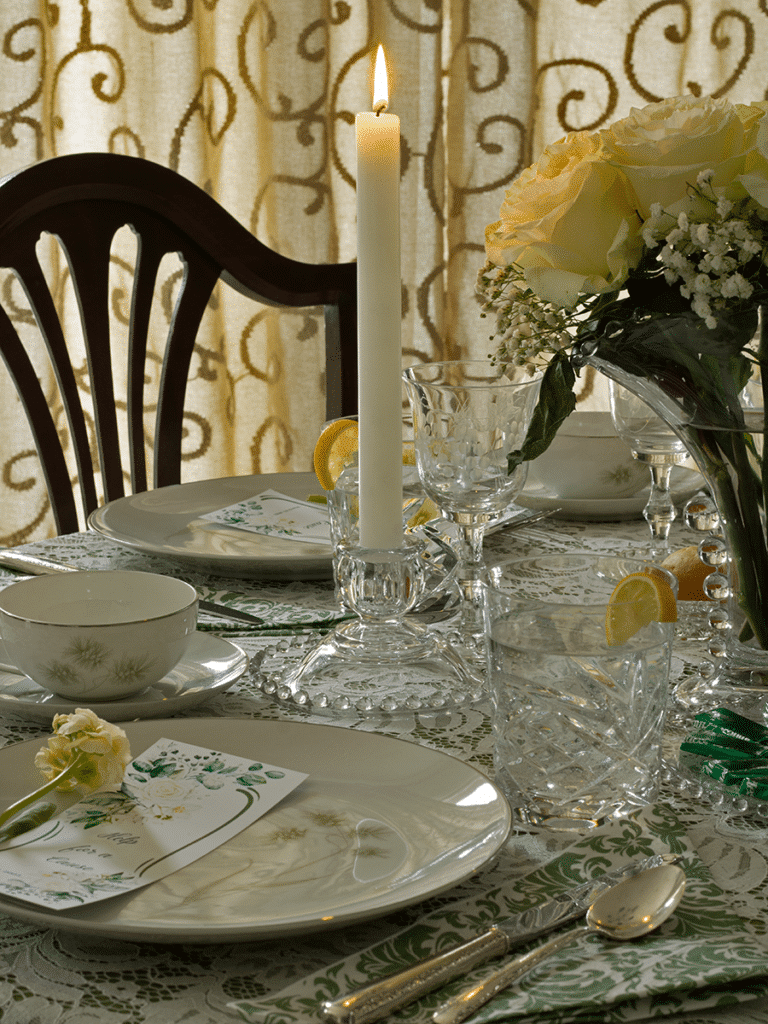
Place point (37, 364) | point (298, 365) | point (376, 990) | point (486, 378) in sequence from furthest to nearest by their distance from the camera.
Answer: point (298, 365)
point (37, 364)
point (486, 378)
point (376, 990)

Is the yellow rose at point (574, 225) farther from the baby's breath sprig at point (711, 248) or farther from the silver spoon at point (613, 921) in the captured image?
the silver spoon at point (613, 921)

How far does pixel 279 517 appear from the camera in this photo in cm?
108

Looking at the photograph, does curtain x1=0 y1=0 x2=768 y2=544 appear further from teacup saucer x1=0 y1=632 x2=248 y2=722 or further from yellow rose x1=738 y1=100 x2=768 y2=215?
yellow rose x1=738 y1=100 x2=768 y2=215

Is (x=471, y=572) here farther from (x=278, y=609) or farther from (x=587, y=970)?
(x=587, y=970)

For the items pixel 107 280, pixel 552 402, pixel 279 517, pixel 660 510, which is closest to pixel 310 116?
pixel 107 280

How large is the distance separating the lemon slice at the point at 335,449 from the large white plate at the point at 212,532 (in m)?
0.07

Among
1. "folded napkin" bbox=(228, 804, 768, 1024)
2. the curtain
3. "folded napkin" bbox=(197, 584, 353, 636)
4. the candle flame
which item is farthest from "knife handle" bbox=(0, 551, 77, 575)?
the curtain

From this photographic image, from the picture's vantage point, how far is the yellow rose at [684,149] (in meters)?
0.56

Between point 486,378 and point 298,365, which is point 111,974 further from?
point 298,365

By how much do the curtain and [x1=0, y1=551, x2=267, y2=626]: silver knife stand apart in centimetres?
112

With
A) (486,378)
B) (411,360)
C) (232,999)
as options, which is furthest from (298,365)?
(232,999)

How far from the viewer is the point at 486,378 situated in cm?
84

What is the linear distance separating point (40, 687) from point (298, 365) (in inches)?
60.0

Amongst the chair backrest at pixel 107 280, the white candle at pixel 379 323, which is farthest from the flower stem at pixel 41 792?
the chair backrest at pixel 107 280
